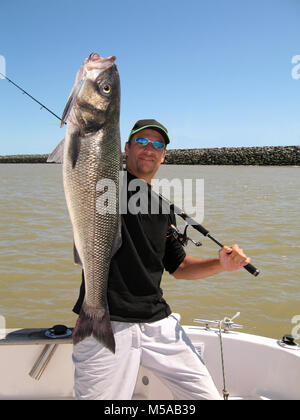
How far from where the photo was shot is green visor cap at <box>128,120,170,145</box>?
117 inches

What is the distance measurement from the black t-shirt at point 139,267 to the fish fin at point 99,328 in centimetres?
15

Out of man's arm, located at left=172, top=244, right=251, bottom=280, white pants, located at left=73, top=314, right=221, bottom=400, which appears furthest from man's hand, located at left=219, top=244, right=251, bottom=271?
white pants, located at left=73, top=314, right=221, bottom=400

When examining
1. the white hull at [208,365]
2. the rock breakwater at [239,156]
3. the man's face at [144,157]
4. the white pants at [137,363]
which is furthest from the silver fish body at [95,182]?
the rock breakwater at [239,156]

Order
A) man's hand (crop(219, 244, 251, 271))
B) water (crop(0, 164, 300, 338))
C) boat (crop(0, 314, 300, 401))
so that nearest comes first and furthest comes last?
man's hand (crop(219, 244, 251, 271)) → boat (crop(0, 314, 300, 401)) → water (crop(0, 164, 300, 338))

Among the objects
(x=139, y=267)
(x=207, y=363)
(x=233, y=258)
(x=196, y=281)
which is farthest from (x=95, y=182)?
(x=196, y=281)

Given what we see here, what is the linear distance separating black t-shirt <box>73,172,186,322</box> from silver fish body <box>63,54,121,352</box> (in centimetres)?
18

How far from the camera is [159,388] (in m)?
A: 3.60

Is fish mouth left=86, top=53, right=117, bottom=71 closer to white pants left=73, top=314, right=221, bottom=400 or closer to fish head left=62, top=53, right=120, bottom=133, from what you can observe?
fish head left=62, top=53, right=120, bottom=133

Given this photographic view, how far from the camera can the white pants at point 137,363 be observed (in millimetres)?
2541
